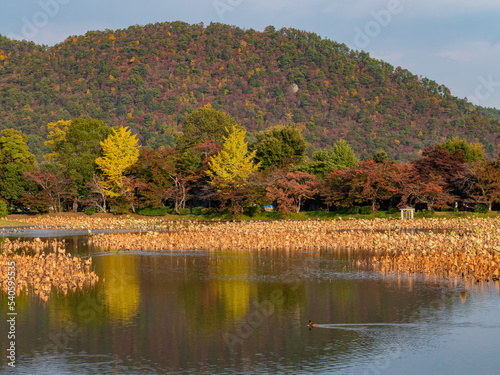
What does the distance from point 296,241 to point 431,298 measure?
1929 centimetres

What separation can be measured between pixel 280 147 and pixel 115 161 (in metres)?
22.7

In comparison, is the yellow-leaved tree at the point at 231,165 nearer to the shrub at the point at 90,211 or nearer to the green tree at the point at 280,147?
the green tree at the point at 280,147

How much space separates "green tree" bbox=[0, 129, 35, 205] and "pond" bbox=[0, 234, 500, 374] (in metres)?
61.8

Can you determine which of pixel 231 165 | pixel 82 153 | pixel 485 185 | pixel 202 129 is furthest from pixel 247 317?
pixel 82 153

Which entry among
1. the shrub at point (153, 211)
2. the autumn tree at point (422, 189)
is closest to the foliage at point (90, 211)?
the shrub at point (153, 211)

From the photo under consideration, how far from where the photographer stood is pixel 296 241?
40594 mm

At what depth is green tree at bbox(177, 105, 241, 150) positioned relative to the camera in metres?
85.8

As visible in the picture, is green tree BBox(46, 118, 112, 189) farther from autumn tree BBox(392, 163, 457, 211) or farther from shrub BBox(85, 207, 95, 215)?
autumn tree BBox(392, 163, 457, 211)

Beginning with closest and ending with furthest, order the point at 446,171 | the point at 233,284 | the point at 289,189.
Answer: the point at 233,284 < the point at 446,171 < the point at 289,189

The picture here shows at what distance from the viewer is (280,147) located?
84938 millimetres

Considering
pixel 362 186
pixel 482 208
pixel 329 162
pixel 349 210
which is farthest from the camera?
pixel 329 162

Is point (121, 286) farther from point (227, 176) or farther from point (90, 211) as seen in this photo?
point (90, 211)

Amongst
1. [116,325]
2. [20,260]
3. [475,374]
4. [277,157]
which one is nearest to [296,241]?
[20,260]

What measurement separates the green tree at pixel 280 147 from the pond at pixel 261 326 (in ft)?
188
